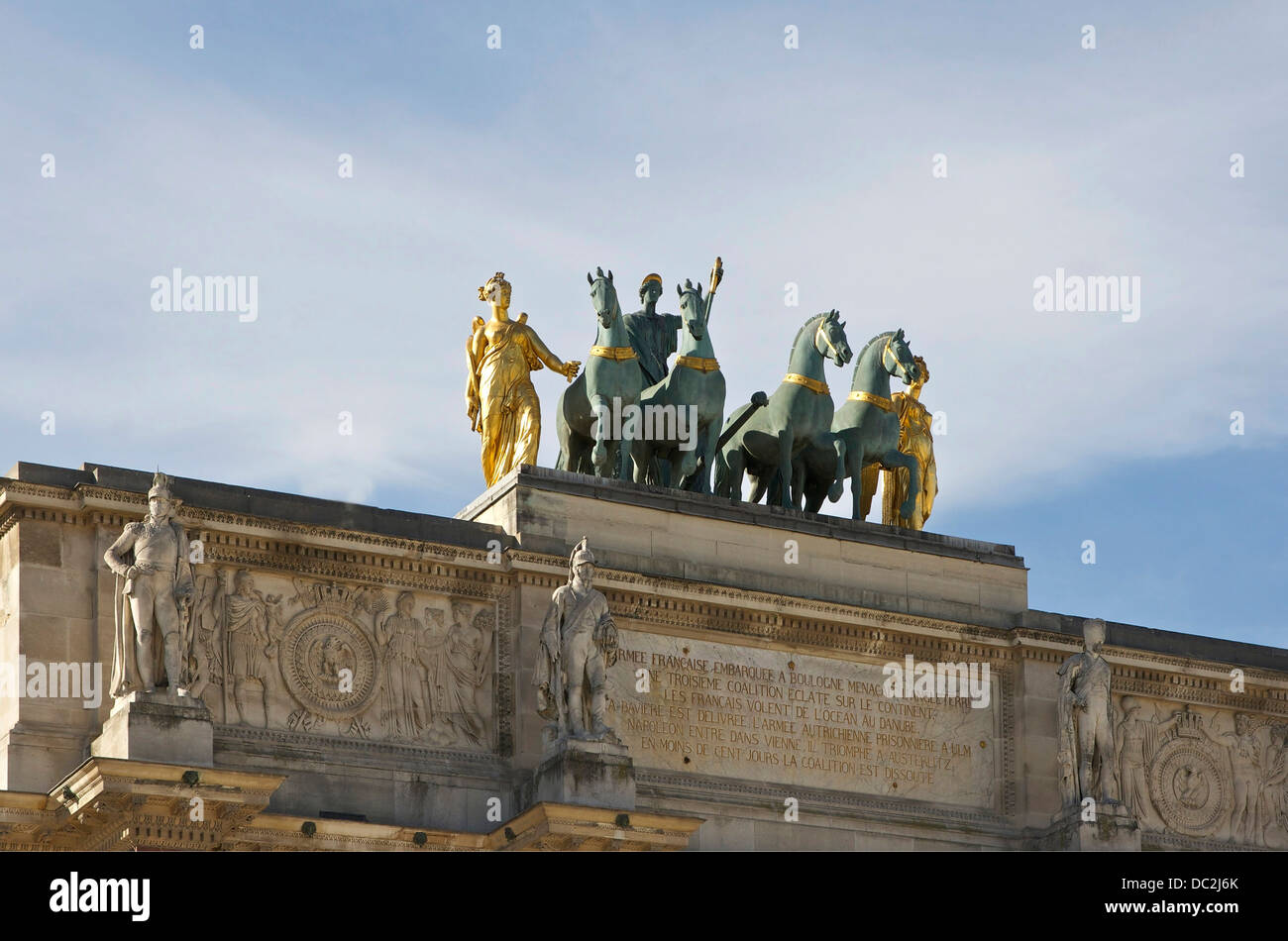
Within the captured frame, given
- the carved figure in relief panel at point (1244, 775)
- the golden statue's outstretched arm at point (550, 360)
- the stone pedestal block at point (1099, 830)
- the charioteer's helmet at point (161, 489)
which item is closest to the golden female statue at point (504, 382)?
the golden statue's outstretched arm at point (550, 360)

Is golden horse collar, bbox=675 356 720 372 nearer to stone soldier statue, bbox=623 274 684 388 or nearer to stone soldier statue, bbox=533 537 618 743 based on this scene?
stone soldier statue, bbox=623 274 684 388

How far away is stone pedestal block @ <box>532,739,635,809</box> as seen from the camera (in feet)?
107

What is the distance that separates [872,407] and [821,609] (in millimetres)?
3722

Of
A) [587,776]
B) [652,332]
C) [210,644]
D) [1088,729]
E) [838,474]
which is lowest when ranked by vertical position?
[587,776]

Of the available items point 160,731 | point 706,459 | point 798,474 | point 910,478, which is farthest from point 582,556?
point 910,478

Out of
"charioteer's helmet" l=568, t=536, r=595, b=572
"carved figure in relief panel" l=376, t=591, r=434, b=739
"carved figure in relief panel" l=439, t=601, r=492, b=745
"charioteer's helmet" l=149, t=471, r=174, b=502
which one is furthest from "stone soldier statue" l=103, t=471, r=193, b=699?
"charioteer's helmet" l=568, t=536, r=595, b=572

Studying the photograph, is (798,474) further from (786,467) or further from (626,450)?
(626,450)

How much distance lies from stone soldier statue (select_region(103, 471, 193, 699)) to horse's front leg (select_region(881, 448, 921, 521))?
453 inches

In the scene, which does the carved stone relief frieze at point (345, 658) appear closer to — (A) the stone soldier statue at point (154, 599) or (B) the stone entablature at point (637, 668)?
(B) the stone entablature at point (637, 668)

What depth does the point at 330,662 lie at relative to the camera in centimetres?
3356

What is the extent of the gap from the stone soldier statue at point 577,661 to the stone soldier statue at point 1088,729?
6898mm

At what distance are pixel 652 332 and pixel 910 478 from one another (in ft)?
13.9

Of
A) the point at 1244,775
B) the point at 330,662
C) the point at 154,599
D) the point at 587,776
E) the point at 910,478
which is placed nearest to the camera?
the point at 154,599
